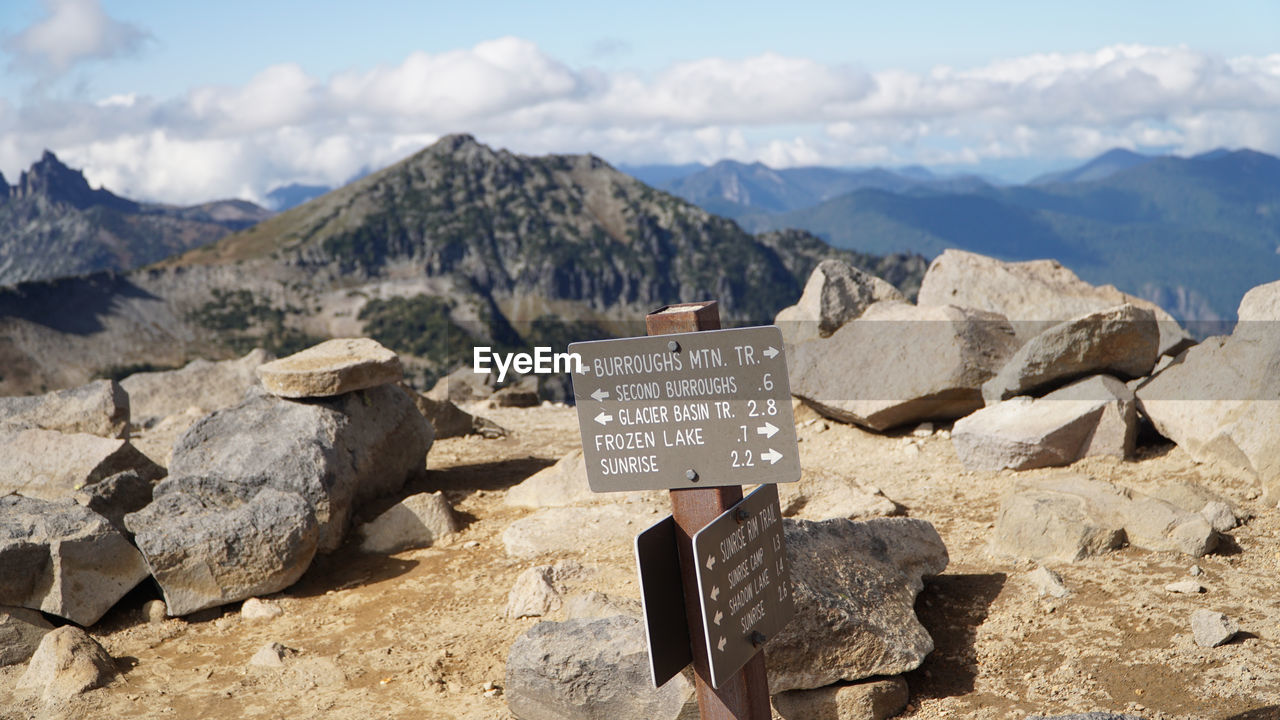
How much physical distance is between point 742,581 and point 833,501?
19.0 ft

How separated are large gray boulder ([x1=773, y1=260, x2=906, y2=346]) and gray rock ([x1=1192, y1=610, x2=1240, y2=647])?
7953 millimetres

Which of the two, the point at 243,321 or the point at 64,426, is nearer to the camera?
the point at 64,426

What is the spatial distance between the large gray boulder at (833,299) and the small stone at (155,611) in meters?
8.96

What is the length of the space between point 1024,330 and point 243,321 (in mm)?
164204

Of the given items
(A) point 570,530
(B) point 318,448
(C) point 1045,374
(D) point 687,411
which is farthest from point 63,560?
(C) point 1045,374

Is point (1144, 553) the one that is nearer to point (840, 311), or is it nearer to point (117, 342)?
point (840, 311)

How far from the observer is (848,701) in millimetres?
6141

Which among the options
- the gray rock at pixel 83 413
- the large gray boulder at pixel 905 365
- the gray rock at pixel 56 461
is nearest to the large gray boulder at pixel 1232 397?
the large gray boulder at pixel 905 365

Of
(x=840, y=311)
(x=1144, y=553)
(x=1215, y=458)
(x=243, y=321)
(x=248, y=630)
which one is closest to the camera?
(x=1144, y=553)

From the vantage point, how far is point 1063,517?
816 cm

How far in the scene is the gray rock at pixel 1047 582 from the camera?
7332 millimetres

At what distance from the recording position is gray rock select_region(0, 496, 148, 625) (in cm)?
821

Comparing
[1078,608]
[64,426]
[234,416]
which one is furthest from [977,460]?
[64,426]

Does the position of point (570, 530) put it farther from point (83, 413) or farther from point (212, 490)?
point (83, 413)
